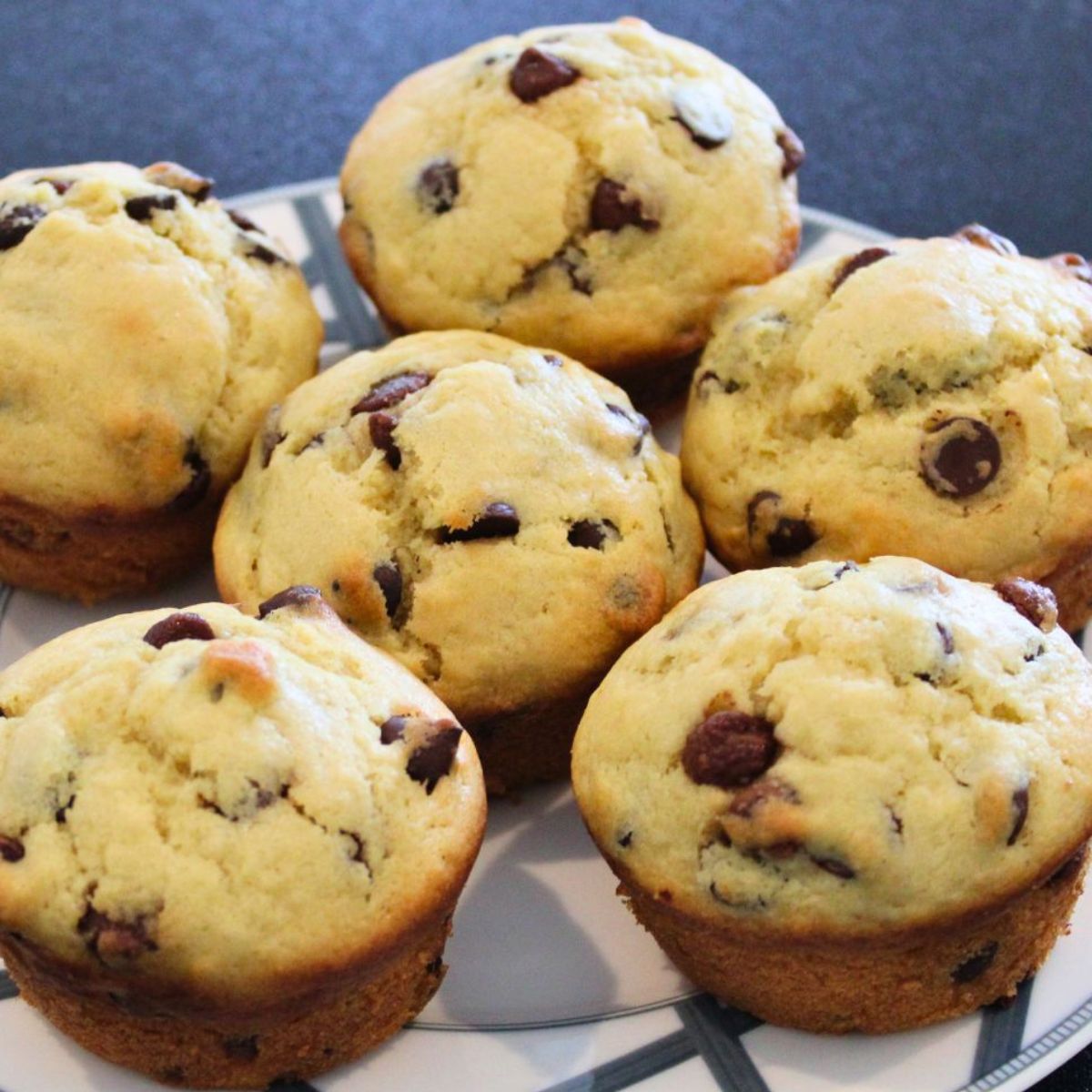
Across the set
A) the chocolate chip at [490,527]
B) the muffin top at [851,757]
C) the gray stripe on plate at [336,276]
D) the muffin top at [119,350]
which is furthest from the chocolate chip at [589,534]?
the gray stripe on plate at [336,276]

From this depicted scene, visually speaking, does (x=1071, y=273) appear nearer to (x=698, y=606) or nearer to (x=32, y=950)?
(x=698, y=606)

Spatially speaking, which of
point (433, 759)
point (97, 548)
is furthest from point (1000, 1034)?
point (97, 548)

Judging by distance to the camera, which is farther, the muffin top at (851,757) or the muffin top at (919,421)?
the muffin top at (919,421)

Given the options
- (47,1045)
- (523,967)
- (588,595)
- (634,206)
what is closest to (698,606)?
(588,595)

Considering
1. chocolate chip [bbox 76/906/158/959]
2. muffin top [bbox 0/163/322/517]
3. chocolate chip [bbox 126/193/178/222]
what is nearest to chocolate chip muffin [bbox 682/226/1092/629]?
muffin top [bbox 0/163/322/517]

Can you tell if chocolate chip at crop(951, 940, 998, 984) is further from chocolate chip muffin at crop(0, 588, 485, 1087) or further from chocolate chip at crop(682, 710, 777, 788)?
chocolate chip muffin at crop(0, 588, 485, 1087)

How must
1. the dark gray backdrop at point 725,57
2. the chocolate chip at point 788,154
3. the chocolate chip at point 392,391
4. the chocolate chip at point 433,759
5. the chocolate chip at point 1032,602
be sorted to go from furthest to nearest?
the dark gray backdrop at point 725,57 < the chocolate chip at point 788,154 < the chocolate chip at point 392,391 < the chocolate chip at point 1032,602 < the chocolate chip at point 433,759

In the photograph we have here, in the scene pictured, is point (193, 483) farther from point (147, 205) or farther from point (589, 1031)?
point (589, 1031)

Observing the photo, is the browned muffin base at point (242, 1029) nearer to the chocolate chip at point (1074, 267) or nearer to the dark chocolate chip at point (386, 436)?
the dark chocolate chip at point (386, 436)
